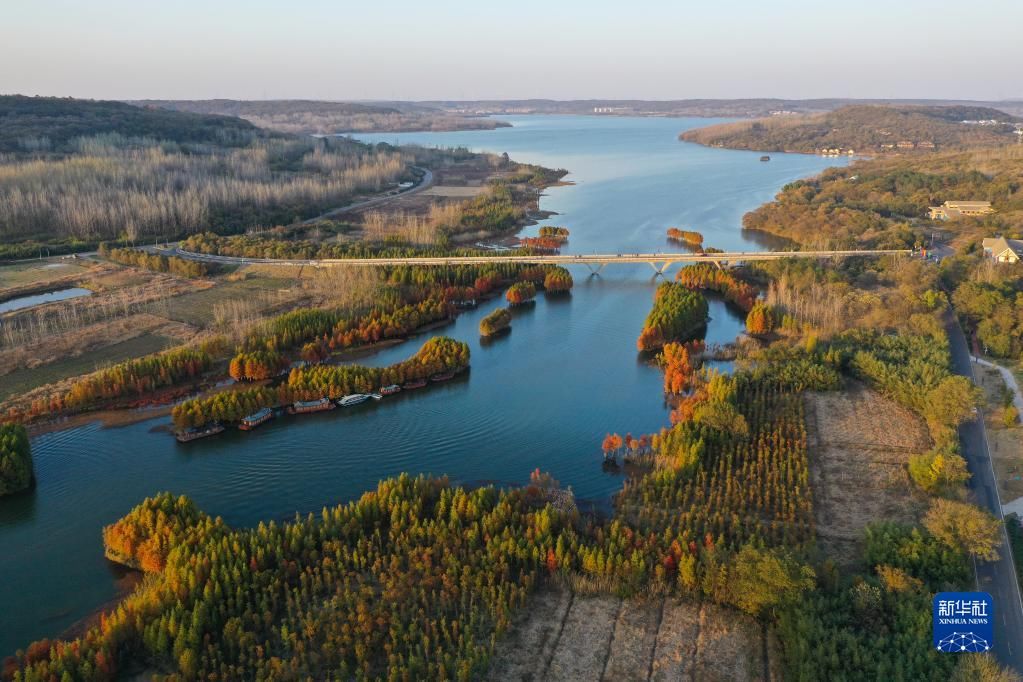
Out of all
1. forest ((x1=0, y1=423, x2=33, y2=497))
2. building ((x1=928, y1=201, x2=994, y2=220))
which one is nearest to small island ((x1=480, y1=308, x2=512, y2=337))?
forest ((x1=0, y1=423, x2=33, y2=497))

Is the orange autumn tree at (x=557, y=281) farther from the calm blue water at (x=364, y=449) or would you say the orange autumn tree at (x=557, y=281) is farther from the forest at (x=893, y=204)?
the forest at (x=893, y=204)

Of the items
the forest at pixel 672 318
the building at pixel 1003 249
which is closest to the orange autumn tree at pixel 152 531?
the forest at pixel 672 318

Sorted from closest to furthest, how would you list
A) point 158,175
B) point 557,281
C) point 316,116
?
point 557,281 < point 158,175 < point 316,116

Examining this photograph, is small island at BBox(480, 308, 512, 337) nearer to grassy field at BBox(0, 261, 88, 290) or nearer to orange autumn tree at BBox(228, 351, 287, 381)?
orange autumn tree at BBox(228, 351, 287, 381)

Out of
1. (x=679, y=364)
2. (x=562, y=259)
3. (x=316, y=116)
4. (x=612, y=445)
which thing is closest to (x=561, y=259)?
(x=562, y=259)

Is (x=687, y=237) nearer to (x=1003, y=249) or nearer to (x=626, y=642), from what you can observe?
(x=1003, y=249)

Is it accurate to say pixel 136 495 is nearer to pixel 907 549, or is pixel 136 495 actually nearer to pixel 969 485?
pixel 907 549

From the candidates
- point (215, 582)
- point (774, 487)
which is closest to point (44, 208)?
point (215, 582)
